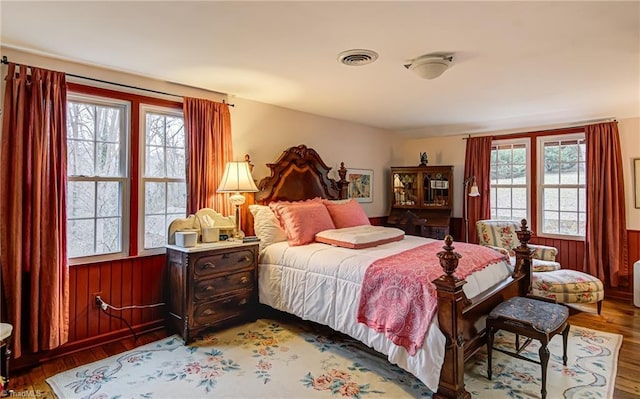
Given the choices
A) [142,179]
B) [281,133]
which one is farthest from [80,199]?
[281,133]

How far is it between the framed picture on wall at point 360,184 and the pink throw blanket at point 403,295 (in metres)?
2.58

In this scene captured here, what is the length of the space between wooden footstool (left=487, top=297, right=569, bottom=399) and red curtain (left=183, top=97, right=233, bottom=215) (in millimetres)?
2654

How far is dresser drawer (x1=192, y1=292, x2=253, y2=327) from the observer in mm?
3025

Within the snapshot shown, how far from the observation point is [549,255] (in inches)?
169

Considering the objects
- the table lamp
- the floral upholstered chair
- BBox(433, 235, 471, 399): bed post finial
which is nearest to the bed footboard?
BBox(433, 235, 471, 399): bed post finial

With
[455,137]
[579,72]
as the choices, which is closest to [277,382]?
[579,72]

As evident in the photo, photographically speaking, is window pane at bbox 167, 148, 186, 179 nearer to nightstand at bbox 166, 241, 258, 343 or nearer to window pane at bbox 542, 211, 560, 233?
nightstand at bbox 166, 241, 258, 343

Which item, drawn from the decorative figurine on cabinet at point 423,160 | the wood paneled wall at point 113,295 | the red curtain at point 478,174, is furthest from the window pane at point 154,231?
the red curtain at point 478,174

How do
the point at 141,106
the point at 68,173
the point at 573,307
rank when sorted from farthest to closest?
the point at 573,307 < the point at 141,106 < the point at 68,173

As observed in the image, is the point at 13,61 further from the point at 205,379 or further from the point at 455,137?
the point at 455,137

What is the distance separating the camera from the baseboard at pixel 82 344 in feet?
8.38

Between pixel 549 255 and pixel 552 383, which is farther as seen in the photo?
pixel 549 255

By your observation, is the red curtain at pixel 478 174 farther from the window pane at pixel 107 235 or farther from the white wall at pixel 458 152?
the window pane at pixel 107 235

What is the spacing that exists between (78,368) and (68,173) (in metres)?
1.49
